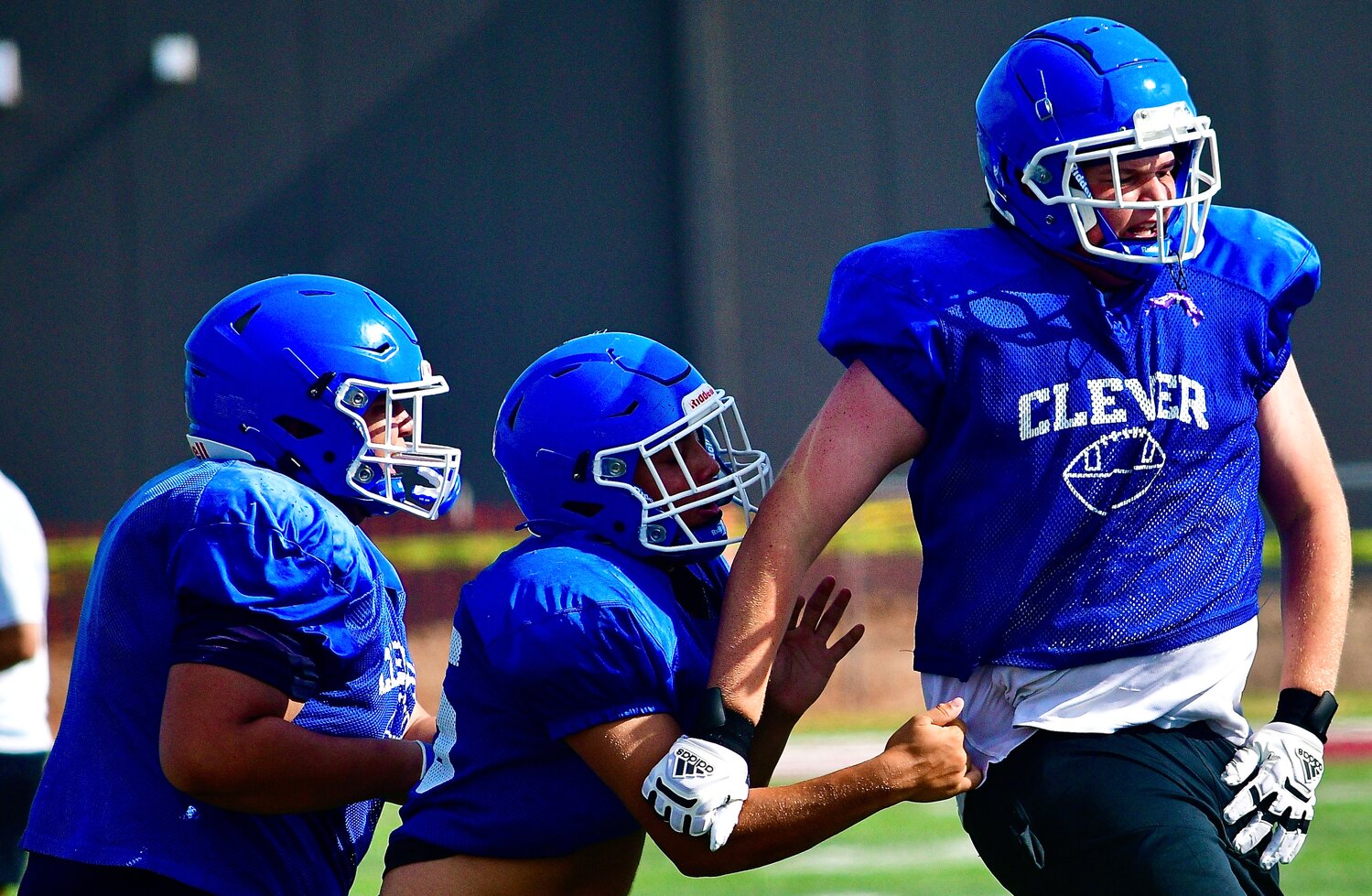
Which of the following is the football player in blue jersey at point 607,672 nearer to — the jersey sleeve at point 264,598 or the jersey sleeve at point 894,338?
the jersey sleeve at point 264,598

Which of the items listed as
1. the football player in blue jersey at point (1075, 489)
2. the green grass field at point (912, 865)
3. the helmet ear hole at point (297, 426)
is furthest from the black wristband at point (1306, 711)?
the green grass field at point (912, 865)

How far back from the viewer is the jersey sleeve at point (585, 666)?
2410mm

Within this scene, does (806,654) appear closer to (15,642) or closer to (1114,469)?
(1114,469)

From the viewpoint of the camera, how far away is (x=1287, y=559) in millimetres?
2635

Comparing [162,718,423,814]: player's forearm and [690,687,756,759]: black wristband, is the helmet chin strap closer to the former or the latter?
[690,687,756,759]: black wristband

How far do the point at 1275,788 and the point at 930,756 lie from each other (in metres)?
0.51

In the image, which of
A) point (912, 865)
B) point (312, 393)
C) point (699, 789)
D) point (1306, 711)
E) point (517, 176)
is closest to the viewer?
point (699, 789)

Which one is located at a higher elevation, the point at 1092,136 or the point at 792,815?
the point at 1092,136

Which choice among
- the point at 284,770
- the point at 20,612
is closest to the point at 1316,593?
the point at 284,770

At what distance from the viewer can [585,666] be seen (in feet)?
7.90

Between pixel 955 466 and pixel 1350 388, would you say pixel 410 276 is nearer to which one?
pixel 1350 388

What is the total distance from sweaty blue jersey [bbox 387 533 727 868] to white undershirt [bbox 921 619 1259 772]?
445 millimetres

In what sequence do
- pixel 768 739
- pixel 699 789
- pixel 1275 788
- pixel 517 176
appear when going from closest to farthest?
pixel 699 789
pixel 1275 788
pixel 768 739
pixel 517 176

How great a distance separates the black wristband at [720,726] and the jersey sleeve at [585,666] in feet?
0.33
